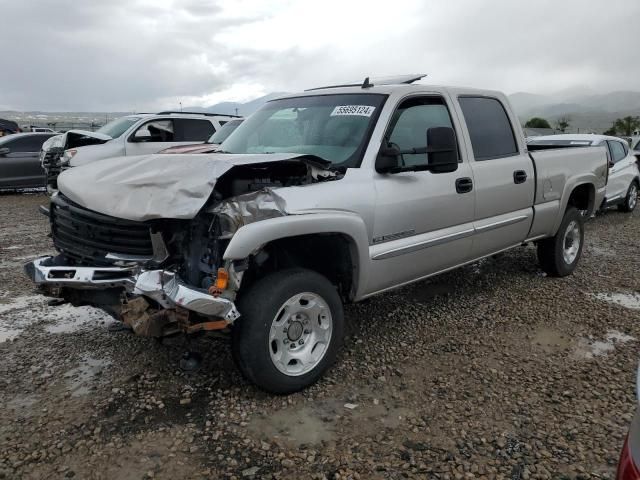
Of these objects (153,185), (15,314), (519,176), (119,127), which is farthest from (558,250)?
(119,127)

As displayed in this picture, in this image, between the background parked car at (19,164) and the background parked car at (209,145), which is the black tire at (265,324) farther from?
the background parked car at (19,164)

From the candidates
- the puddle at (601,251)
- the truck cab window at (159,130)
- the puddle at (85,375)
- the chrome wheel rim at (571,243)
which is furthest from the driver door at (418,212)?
the truck cab window at (159,130)

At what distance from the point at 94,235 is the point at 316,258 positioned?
4.68 ft

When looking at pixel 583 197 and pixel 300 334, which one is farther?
pixel 583 197

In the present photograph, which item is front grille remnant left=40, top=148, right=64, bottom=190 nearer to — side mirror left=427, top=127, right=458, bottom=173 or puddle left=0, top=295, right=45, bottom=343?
puddle left=0, top=295, right=45, bottom=343

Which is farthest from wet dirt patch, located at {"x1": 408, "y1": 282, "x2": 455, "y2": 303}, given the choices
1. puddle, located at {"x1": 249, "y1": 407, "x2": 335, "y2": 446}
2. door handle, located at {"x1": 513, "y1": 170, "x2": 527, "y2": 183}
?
puddle, located at {"x1": 249, "y1": 407, "x2": 335, "y2": 446}

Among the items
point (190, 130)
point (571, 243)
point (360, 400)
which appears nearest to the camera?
point (360, 400)

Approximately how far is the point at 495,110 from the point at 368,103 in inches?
66.8

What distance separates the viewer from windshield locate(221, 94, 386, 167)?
3.72 metres

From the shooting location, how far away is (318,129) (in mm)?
3922

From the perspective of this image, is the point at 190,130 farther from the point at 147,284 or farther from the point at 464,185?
the point at 147,284

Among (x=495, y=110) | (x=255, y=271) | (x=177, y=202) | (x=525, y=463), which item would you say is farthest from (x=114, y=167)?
(x=495, y=110)

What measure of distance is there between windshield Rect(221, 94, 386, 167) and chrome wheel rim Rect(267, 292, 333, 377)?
3.30 feet

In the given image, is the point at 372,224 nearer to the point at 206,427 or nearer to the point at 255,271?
the point at 255,271
